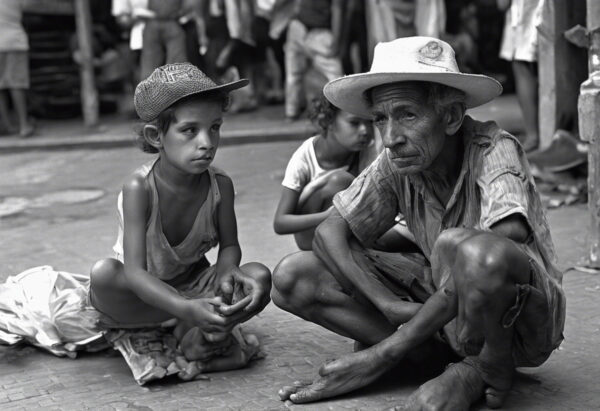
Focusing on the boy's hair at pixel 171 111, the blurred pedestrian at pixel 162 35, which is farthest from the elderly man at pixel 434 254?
the blurred pedestrian at pixel 162 35

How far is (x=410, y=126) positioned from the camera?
334cm

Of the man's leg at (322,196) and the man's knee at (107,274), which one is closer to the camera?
the man's knee at (107,274)

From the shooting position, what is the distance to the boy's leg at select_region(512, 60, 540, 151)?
26.8 feet

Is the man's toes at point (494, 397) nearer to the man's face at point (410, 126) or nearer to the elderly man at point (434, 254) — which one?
the elderly man at point (434, 254)

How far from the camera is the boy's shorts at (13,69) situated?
10508 millimetres

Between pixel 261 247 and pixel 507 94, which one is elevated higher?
pixel 261 247

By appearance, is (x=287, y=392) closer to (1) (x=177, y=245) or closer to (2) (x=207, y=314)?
(2) (x=207, y=314)

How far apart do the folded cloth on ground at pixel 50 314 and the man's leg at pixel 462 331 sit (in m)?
1.09

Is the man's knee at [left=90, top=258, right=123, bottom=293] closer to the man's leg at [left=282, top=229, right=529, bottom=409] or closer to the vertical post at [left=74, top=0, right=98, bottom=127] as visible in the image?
the man's leg at [left=282, top=229, right=529, bottom=409]

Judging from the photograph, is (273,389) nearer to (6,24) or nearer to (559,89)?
(559,89)

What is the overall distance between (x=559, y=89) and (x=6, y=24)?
19.5 ft

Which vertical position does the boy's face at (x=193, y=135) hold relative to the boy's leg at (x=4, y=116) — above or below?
above

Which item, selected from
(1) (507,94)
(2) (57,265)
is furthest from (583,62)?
(1) (507,94)

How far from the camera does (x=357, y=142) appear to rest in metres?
5.01
